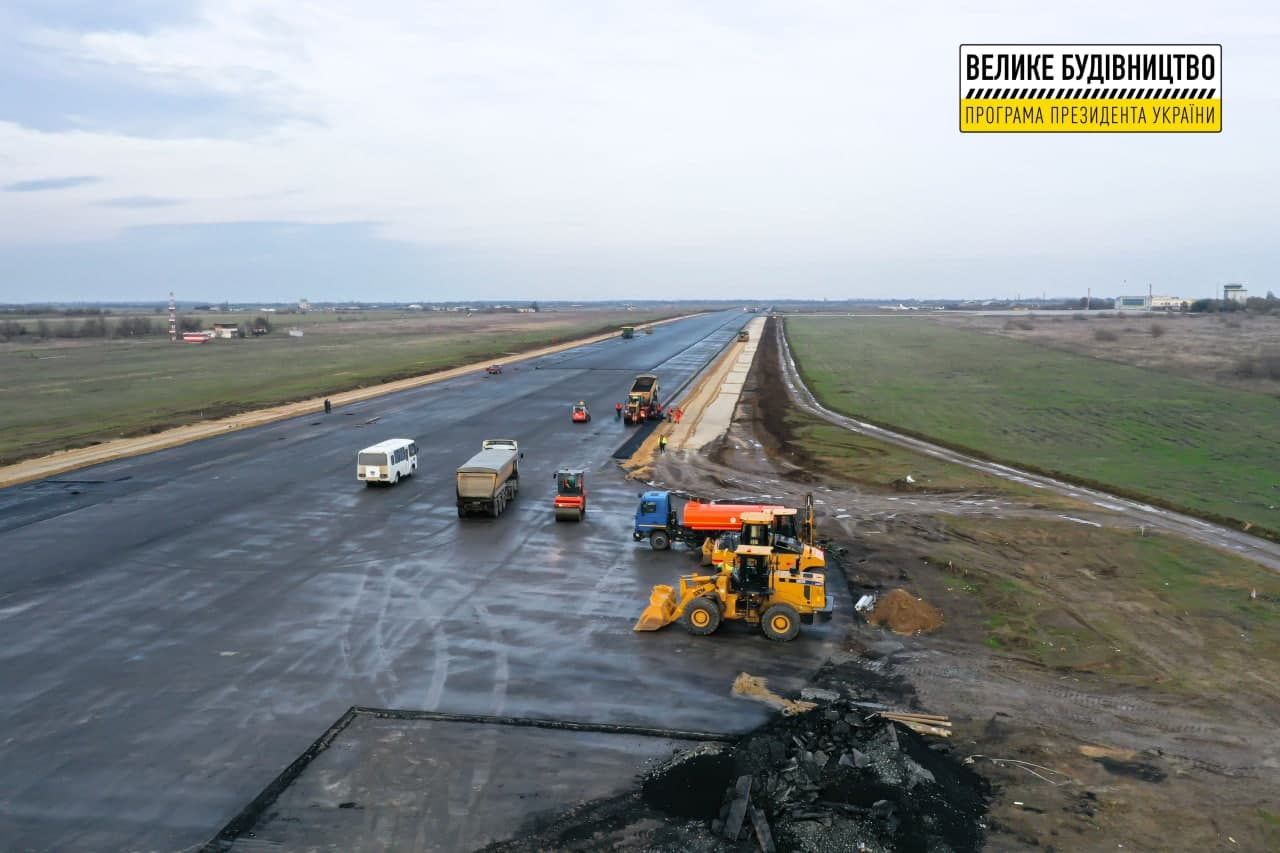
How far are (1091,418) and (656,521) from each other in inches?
1949

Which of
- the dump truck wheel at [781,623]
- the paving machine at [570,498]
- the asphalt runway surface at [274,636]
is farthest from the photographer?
the paving machine at [570,498]

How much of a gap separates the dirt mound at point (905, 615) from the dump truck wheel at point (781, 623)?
10.5 feet

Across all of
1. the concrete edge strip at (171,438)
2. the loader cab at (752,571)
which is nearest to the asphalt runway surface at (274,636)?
the loader cab at (752,571)

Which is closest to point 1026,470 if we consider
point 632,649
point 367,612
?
point 632,649

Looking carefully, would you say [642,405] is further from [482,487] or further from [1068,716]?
[1068,716]

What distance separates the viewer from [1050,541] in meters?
34.8

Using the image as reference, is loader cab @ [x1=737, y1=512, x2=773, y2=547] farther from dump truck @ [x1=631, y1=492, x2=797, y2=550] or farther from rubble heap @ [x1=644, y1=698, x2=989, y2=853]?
dump truck @ [x1=631, y1=492, x2=797, y2=550]

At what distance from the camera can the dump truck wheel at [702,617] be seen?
25234mm

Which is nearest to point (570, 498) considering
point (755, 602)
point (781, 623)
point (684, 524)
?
point (684, 524)

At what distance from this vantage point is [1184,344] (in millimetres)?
137250

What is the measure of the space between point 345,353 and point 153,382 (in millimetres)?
45265

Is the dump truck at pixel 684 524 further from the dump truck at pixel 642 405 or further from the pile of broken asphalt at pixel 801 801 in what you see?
the dump truck at pixel 642 405

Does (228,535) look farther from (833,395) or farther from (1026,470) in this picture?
(833,395)

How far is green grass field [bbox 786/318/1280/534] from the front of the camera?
47625mm
